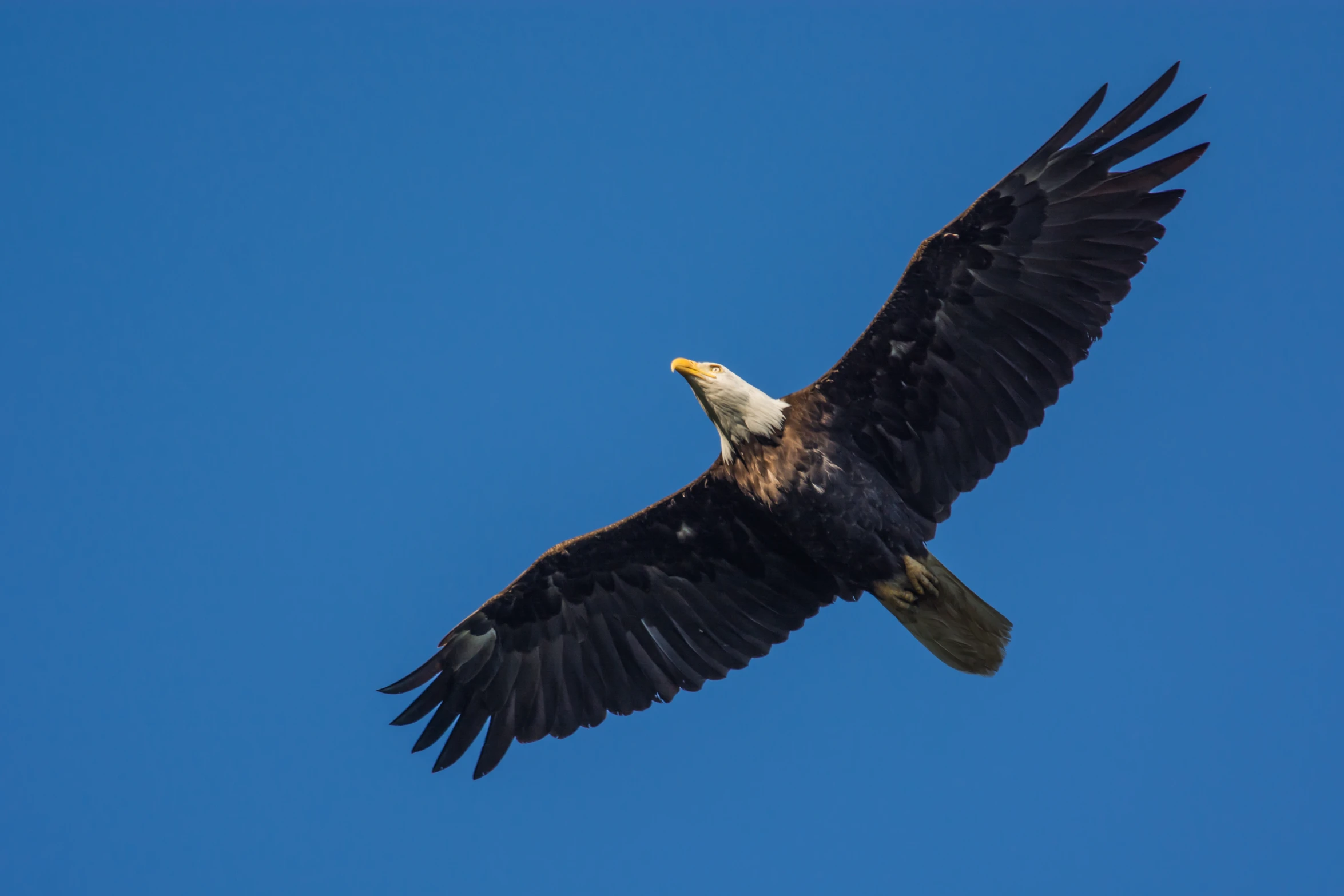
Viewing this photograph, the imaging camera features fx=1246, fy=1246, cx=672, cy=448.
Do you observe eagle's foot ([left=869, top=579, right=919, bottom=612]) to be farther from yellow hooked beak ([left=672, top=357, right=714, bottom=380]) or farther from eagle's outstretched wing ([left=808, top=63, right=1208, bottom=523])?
yellow hooked beak ([left=672, top=357, right=714, bottom=380])

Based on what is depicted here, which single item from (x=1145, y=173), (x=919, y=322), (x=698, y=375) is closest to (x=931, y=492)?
(x=919, y=322)

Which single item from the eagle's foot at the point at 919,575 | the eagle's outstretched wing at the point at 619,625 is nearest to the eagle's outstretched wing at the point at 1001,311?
the eagle's foot at the point at 919,575

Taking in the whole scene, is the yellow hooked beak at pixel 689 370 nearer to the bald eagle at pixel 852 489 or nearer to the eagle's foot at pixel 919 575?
the bald eagle at pixel 852 489

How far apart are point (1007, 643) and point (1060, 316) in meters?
2.83

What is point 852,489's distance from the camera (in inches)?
408

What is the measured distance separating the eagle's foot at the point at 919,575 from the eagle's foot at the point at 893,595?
0.46 ft

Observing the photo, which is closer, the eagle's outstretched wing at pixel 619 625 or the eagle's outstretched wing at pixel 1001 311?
the eagle's outstretched wing at pixel 1001 311

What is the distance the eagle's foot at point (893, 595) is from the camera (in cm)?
1059

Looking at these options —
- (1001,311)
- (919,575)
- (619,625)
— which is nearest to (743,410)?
(919,575)

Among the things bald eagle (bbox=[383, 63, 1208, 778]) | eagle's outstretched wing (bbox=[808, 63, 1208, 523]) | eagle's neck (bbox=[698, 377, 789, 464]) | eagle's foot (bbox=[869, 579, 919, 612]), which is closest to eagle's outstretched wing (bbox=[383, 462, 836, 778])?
bald eagle (bbox=[383, 63, 1208, 778])

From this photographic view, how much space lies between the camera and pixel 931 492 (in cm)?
→ 1052

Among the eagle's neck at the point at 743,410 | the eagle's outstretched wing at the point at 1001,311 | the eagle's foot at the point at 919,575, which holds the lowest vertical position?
the eagle's foot at the point at 919,575

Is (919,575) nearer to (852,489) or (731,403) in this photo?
(852,489)

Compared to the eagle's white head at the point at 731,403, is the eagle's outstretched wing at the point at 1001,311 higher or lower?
lower
